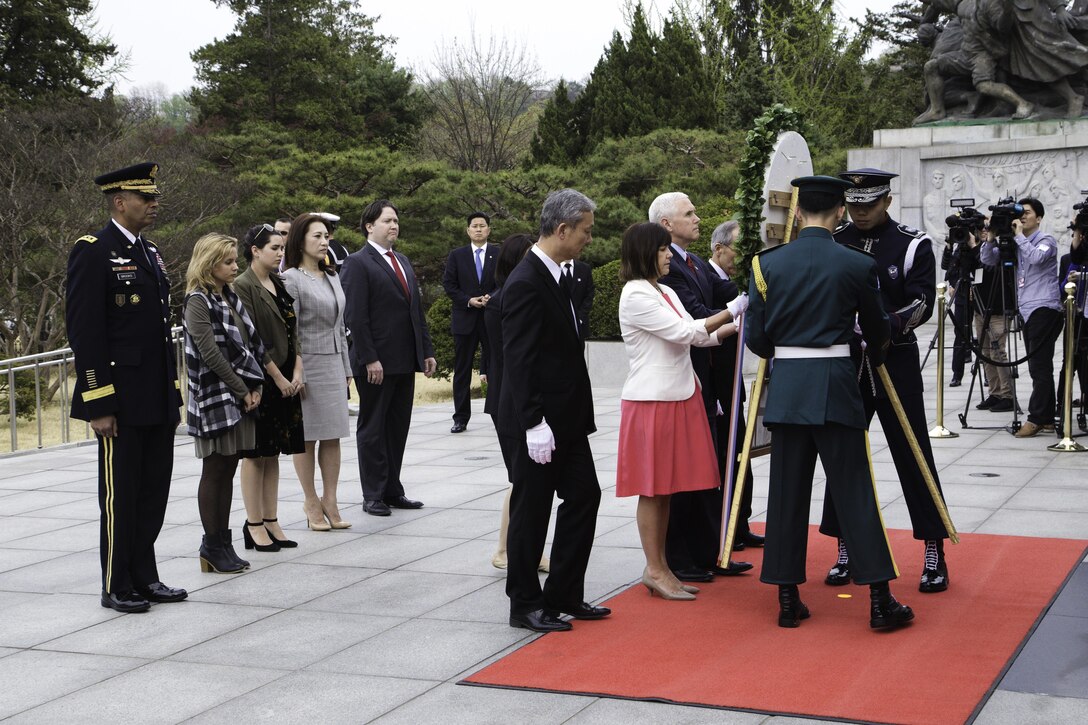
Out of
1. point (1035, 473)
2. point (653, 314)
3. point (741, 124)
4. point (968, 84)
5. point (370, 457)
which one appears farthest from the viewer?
point (741, 124)

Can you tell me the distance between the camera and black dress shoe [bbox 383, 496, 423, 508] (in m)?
7.62

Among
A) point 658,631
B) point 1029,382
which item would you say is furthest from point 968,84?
point 658,631

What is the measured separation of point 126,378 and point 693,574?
2.69 meters

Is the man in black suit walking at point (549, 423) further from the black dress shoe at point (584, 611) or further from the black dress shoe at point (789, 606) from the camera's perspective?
the black dress shoe at point (789, 606)

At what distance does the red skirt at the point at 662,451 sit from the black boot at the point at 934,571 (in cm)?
102

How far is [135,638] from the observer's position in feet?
16.1

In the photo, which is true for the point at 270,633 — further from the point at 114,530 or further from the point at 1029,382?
the point at 1029,382

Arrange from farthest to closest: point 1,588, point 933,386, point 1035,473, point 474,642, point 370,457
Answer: point 933,386, point 1035,473, point 370,457, point 1,588, point 474,642

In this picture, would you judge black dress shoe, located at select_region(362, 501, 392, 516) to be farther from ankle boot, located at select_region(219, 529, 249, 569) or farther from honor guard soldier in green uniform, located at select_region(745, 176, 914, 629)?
honor guard soldier in green uniform, located at select_region(745, 176, 914, 629)

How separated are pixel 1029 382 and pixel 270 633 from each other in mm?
10586

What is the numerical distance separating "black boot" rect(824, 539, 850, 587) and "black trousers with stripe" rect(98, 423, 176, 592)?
3.03 m

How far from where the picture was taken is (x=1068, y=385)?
9180 mm

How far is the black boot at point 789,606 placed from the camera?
4801 millimetres

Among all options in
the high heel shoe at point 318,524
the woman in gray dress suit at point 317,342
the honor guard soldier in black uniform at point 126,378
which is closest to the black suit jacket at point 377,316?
the woman in gray dress suit at point 317,342
